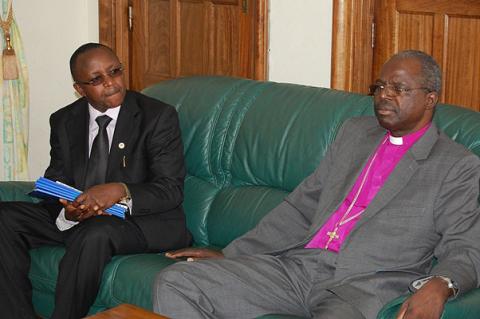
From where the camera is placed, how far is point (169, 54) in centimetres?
533

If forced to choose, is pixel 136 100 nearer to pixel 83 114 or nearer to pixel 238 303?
pixel 83 114

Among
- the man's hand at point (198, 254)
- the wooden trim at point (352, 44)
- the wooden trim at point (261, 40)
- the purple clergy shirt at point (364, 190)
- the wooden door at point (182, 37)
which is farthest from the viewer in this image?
the wooden door at point (182, 37)

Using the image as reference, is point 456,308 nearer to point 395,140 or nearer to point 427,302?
point 427,302

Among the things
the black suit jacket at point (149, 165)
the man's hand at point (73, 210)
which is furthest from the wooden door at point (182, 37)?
the man's hand at point (73, 210)

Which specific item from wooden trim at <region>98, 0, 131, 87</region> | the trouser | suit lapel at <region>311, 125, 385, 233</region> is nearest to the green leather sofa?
suit lapel at <region>311, 125, 385, 233</region>

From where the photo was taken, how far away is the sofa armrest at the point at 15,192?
3.82 metres

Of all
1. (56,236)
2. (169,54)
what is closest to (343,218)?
(56,236)

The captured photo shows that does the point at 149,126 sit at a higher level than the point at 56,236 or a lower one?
higher

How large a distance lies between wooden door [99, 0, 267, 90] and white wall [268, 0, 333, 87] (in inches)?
4.5

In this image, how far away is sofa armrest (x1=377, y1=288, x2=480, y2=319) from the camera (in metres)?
2.42

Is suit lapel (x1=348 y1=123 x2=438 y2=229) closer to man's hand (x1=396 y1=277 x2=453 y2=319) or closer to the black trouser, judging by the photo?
man's hand (x1=396 y1=277 x2=453 y2=319)

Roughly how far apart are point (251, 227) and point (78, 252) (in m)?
0.66

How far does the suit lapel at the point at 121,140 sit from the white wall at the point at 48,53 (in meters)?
1.89

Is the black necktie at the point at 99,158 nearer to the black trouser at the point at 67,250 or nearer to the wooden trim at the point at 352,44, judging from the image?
the black trouser at the point at 67,250
